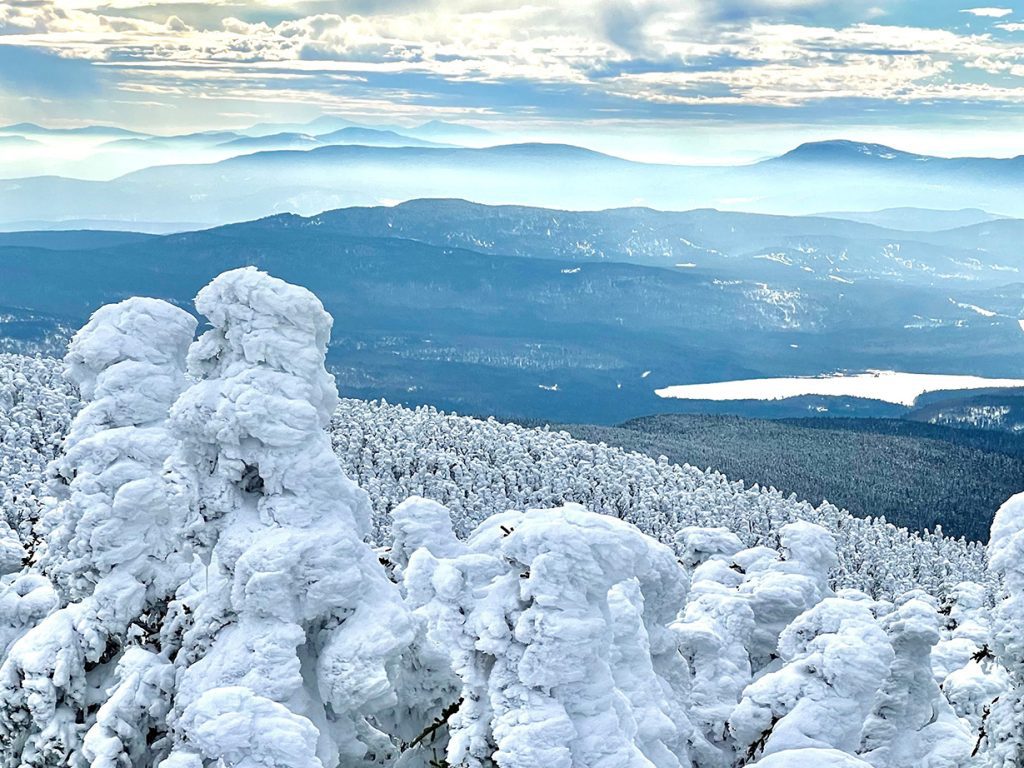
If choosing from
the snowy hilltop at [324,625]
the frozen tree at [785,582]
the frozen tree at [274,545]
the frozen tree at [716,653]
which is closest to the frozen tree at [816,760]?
the snowy hilltop at [324,625]

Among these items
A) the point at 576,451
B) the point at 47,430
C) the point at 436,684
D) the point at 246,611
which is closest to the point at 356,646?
the point at 246,611

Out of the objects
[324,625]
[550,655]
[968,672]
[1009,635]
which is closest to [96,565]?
[324,625]

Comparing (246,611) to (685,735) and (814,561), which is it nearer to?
(685,735)

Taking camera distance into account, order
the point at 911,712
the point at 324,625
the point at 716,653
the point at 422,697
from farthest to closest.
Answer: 1. the point at 716,653
2. the point at 911,712
3. the point at 422,697
4. the point at 324,625

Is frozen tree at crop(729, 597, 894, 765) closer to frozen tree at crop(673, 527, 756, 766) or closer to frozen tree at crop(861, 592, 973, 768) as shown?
frozen tree at crop(861, 592, 973, 768)

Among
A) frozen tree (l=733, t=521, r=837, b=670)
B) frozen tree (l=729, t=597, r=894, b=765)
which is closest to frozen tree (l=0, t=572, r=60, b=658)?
frozen tree (l=729, t=597, r=894, b=765)

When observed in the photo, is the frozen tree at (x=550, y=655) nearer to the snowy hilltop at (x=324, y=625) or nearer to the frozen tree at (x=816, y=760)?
the snowy hilltop at (x=324, y=625)

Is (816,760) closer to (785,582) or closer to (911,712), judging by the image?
(911,712)
